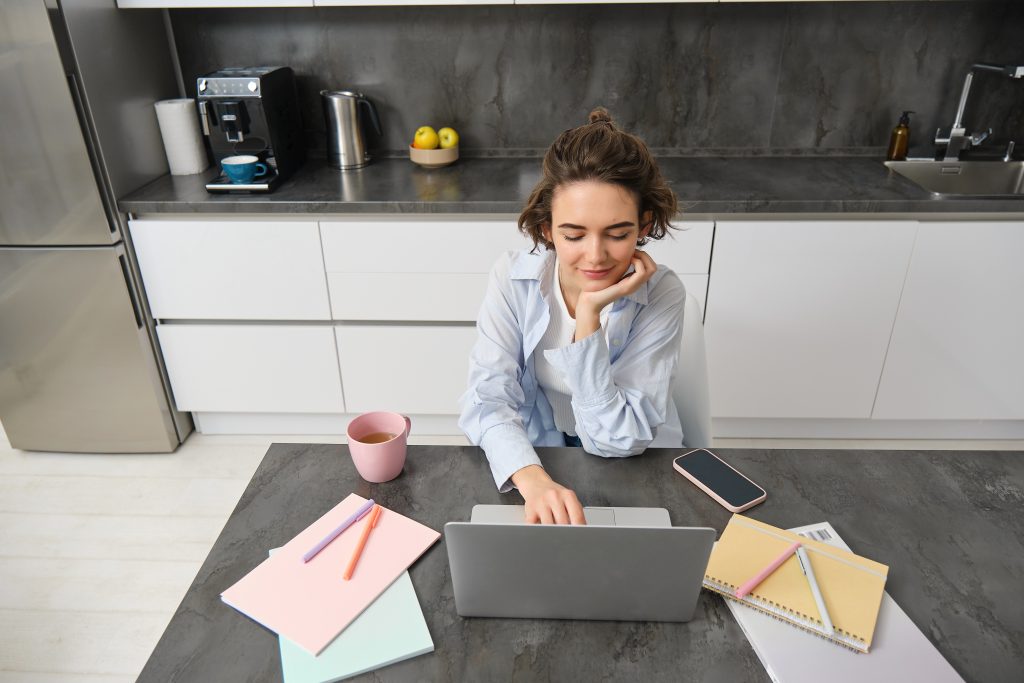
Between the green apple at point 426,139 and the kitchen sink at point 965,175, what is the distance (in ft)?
5.19

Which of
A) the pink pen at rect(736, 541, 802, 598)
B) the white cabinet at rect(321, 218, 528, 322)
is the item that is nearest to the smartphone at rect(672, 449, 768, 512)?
the pink pen at rect(736, 541, 802, 598)

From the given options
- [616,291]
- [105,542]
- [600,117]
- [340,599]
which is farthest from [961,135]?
[105,542]

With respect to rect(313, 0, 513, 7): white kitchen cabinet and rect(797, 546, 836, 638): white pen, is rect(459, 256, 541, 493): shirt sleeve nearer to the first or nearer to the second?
rect(797, 546, 836, 638): white pen

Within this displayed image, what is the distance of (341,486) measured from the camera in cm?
109

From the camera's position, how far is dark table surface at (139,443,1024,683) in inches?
31.5

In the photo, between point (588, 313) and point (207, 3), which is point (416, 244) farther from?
point (588, 313)

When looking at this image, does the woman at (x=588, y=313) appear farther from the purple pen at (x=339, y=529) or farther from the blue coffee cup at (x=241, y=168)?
the blue coffee cup at (x=241, y=168)

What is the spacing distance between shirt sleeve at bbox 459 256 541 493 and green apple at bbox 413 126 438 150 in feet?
4.14

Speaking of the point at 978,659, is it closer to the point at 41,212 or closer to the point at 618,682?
the point at 618,682

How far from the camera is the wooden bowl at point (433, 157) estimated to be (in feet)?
8.21

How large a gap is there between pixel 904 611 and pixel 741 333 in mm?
1521

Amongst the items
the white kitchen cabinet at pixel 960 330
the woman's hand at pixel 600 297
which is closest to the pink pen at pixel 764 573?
the woman's hand at pixel 600 297

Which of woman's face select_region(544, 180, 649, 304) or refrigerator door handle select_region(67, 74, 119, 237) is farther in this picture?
refrigerator door handle select_region(67, 74, 119, 237)

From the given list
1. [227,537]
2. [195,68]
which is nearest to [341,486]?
[227,537]
